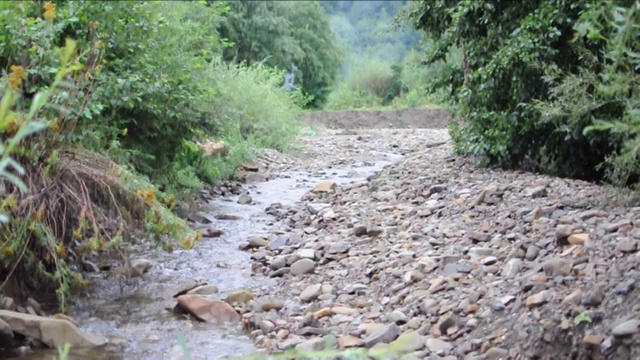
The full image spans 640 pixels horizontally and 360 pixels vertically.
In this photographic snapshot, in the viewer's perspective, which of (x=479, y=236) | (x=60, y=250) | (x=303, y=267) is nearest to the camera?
(x=60, y=250)

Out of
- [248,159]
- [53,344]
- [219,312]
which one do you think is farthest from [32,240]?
[248,159]

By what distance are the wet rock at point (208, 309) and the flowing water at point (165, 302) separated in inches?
3.5

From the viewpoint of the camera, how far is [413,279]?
5750mm

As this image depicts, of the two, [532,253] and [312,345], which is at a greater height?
[532,253]

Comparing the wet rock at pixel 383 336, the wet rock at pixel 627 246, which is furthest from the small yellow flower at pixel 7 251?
the wet rock at pixel 627 246

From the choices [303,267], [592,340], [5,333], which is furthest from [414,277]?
[5,333]

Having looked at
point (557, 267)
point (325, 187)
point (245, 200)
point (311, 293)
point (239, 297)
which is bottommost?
point (245, 200)

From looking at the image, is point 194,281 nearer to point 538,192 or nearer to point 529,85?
point 538,192

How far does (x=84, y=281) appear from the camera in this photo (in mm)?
5941

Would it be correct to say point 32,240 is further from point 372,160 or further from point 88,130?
point 372,160

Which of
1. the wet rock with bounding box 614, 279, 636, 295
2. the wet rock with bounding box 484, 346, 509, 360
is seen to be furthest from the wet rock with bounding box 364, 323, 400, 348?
the wet rock with bounding box 614, 279, 636, 295

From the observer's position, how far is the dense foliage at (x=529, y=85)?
276 inches

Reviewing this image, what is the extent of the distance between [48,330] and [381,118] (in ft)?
83.3

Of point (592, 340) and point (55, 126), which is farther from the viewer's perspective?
point (55, 126)
